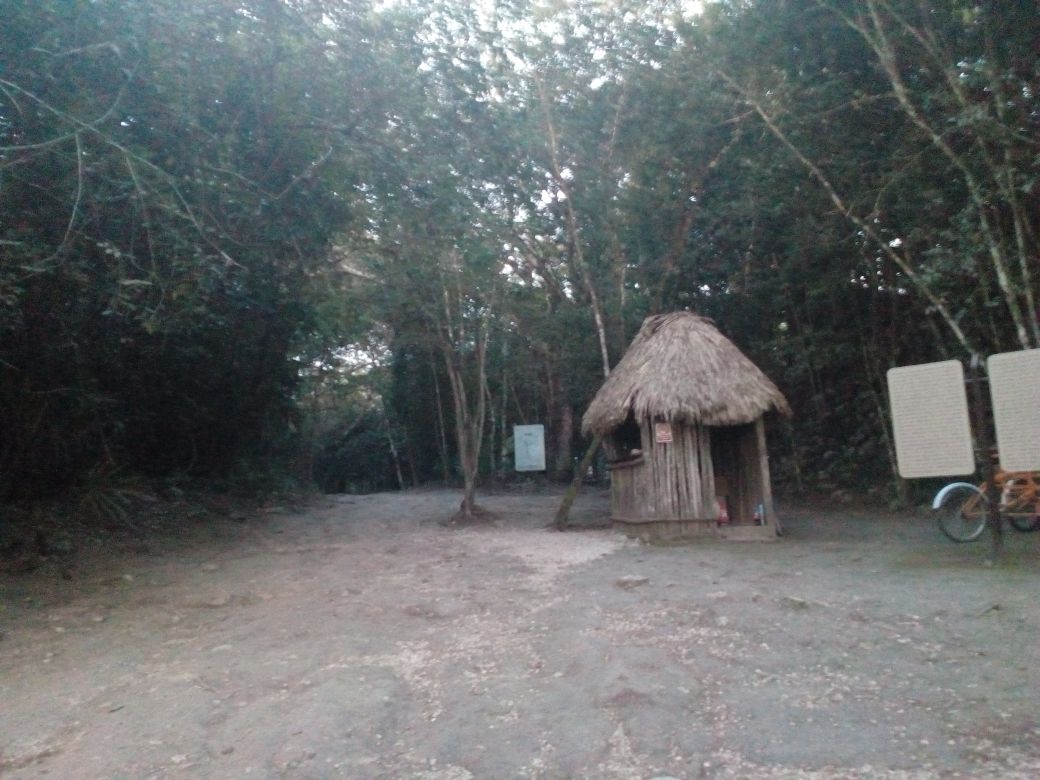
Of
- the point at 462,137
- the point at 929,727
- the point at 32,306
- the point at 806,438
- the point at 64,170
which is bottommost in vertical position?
the point at 929,727

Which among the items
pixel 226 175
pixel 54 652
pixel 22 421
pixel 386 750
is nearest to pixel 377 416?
pixel 22 421

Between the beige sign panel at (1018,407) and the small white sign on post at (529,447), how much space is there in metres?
17.1

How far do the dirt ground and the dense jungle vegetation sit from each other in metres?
2.86

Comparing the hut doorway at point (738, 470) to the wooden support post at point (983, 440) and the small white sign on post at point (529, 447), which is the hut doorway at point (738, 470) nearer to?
the wooden support post at point (983, 440)

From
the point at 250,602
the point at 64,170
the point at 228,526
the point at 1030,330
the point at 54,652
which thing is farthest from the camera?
the point at 228,526

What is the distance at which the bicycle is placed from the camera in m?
10.6

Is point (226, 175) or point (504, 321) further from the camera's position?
point (504, 321)

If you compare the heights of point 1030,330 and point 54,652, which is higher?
point 1030,330

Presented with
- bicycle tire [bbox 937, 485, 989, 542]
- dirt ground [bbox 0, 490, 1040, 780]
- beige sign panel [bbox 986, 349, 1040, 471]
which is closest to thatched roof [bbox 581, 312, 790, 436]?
dirt ground [bbox 0, 490, 1040, 780]

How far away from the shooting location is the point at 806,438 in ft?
60.0

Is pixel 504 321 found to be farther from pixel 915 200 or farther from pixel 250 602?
pixel 250 602

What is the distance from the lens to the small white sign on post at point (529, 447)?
24328mm

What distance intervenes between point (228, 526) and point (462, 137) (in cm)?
765

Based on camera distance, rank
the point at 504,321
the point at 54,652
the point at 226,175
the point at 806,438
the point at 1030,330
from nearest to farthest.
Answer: the point at 54,652
the point at 226,175
the point at 1030,330
the point at 806,438
the point at 504,321
